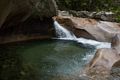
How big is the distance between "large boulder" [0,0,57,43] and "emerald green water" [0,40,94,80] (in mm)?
680

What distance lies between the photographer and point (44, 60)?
912 centimetres

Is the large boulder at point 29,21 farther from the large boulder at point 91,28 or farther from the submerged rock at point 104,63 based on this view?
the submerged rock at point 104,63

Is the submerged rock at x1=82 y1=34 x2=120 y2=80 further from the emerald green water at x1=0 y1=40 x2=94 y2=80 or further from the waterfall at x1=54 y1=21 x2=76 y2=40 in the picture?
the waterfall at x1=54 y1=21 x2=76 y2=40

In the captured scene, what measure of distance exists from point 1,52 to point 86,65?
11.4 ft

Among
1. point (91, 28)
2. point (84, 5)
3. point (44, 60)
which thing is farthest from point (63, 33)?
point (84, 5)

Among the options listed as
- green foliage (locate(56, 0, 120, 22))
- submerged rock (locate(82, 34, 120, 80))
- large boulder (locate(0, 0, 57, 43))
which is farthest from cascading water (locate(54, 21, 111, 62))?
green foliage (locate(56, 0, 120, 22))

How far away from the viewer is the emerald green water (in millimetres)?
7527

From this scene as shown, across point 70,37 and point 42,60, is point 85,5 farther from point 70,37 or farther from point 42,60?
point 42,60

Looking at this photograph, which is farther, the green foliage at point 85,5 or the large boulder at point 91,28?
the green foliage at point 85,5

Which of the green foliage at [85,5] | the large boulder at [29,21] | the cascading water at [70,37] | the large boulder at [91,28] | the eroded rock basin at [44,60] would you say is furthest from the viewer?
the green foliage at [85,5]

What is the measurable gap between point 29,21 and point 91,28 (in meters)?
2.72

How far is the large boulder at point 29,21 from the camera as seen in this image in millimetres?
11419

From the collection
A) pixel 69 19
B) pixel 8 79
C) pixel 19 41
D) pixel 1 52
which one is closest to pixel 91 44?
pixel 69 19

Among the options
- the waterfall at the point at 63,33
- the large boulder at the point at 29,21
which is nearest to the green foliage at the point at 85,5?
the waterfall at the point at 63,33
